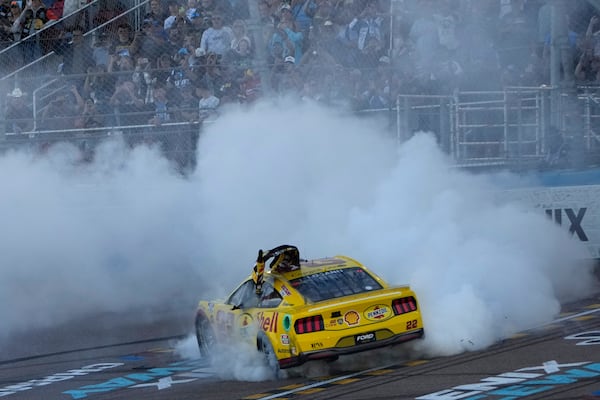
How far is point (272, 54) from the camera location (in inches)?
580

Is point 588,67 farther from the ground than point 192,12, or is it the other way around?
point 192,12

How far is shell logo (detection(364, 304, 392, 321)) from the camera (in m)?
9.23

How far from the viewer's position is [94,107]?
1557 centimetres

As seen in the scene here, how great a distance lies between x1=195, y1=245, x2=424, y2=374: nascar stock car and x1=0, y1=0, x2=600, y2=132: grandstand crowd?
4.25 metres

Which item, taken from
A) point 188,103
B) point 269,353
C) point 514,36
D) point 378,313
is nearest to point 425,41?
point 514,36

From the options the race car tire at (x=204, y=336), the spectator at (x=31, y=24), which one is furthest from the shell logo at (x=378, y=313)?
the spectator at (x=31, y=24)

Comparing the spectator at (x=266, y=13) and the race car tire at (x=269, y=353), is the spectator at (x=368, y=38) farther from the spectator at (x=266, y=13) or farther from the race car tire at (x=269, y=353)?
the race car tire at (x=269, y=353)

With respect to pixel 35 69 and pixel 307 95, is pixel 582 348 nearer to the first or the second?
pixel 307 95

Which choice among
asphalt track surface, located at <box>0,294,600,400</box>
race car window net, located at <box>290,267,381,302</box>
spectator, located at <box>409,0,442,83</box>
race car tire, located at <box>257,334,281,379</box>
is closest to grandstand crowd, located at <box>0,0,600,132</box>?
spectator, located at <box>409,0,442,83</box>

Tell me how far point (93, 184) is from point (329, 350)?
6985 millimetres

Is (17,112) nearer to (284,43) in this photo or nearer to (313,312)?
(284,43)

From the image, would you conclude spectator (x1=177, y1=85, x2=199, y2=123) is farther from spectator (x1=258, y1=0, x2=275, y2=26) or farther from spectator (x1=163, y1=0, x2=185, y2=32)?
spectator (x1=258, y1=0, x2=275, y2=26)

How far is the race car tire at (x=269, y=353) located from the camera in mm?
9336

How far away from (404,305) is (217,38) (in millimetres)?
6781
